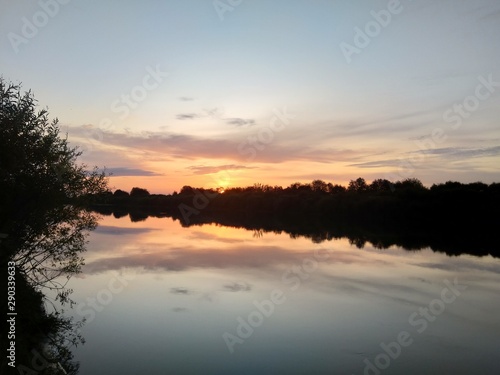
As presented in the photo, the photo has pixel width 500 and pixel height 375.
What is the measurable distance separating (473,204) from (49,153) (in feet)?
155

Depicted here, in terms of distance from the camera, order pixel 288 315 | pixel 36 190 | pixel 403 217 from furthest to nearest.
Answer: pixel 403 217, pixel 288 315, pixel 36 190

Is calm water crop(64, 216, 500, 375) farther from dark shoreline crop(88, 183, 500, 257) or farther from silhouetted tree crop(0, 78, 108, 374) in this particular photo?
dark shoreline crop(88, 183, 500, 257)

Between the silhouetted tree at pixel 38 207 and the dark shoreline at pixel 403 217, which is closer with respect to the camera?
the silhouetted tree at pixel 38 207

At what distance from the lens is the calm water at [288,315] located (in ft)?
31.5

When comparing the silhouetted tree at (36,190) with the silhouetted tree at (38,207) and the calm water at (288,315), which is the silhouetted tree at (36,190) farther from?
the calm water at (288,315)

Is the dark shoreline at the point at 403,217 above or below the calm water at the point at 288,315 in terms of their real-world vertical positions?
above

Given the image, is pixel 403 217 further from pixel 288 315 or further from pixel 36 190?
pixel 36 190

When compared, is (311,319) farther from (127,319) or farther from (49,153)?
(49,153)

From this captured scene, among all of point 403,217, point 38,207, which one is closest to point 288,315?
point 38,207

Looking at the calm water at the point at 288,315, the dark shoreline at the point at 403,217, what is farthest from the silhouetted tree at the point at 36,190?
the dark shoreline at the point at 403,217

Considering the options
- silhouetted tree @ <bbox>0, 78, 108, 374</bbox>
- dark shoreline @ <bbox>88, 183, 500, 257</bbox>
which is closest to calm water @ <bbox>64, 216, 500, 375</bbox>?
silhouetted tree @ <bbox>0, 78, 108, 374</bbox>

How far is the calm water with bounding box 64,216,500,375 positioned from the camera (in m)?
9.59

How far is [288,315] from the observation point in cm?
1335

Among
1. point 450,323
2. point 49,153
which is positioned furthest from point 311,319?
point 49,153
